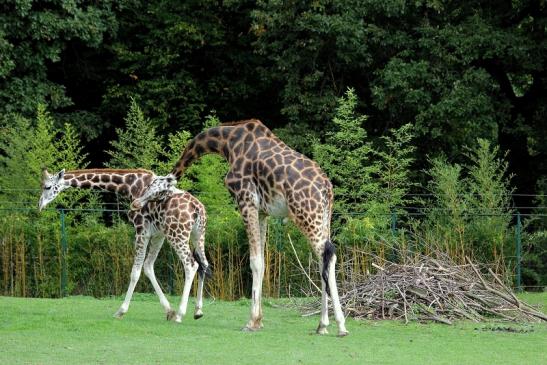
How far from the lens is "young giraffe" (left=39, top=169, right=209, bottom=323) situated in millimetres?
13836

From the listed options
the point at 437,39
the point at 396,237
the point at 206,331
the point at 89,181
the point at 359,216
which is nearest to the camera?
the point at 206,331

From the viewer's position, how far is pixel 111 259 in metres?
20.0

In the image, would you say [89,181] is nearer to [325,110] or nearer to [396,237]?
[396,237]

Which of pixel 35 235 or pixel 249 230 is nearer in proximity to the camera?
pixel 249 230

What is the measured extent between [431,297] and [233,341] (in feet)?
12.4

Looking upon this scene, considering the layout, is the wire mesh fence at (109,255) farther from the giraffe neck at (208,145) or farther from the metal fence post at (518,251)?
the giraffe neck at (208,145)

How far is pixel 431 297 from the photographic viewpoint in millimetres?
14430

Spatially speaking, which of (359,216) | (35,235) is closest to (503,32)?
(359,216)

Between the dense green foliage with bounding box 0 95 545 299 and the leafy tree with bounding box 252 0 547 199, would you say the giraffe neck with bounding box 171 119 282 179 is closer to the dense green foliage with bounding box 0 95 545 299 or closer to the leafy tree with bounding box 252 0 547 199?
the dense green foliage with bounding box 0 95 545 299

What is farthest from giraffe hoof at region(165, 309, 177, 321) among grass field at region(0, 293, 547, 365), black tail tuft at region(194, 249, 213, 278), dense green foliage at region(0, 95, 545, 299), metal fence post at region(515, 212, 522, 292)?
metal fence post at region(515, 212, 522, 292)

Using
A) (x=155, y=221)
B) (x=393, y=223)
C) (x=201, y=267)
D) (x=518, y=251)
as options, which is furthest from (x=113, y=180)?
(x=518, y=251)

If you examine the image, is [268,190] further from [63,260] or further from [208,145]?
[63,260]

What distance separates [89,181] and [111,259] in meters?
5.51

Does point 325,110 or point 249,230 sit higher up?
point 325,110
